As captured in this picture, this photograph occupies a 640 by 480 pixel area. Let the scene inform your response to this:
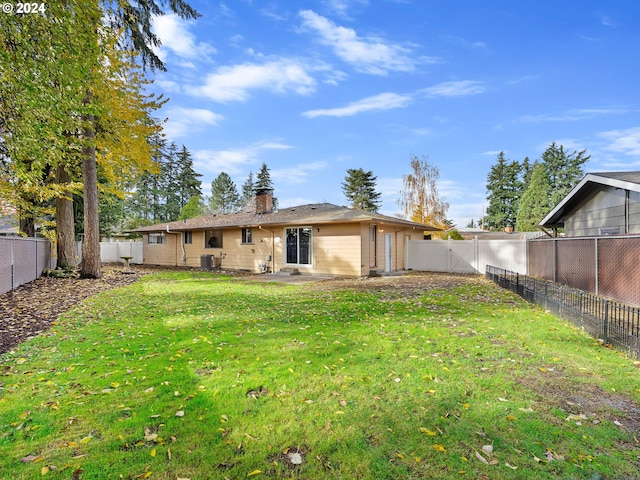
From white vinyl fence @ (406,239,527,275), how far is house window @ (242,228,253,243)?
27.4ft

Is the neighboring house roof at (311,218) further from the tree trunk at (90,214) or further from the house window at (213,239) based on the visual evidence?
the tree trunk at (90,214)

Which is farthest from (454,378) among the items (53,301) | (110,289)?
(110,289)

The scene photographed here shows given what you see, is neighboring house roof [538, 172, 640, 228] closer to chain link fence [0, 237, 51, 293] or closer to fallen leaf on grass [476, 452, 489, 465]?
fallen leaf on grass [476, 452, 489, 465]

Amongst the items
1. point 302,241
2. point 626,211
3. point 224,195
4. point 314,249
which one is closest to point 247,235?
point 302,241

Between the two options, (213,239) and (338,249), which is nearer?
(338,249)

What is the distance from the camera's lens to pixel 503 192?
157 feet

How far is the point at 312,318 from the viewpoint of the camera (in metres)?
6.31

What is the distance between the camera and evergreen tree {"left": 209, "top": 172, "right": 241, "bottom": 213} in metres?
48.9

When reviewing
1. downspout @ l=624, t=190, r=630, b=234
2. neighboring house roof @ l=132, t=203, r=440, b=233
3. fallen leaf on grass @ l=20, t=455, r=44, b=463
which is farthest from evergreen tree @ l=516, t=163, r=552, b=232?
fallen leaf on grass @ l=20, t=455, r=44, b=463

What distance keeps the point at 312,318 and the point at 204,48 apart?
1076 cm

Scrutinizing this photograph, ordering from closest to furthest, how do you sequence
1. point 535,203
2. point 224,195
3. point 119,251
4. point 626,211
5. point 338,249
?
1. point 626,211
2. point 338,249
3. point 119,251
4. point 535,203
5. point 224,195

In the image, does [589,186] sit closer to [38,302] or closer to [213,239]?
[38,302]

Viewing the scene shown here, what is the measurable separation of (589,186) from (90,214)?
1837cm

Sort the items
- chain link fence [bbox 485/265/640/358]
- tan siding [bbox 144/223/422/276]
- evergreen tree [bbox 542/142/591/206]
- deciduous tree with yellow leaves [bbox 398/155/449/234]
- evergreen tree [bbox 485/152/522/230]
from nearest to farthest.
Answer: chain link fence [bbox 485/265/640/358]
tan siding [bbox 144/223/422/276]
deciduous tree with yellow leaves [bbox 398/155/449/234]
evergreen tree [bbox 542/142/591/206]
evergreen tree [bbox 485/152/522/230]
